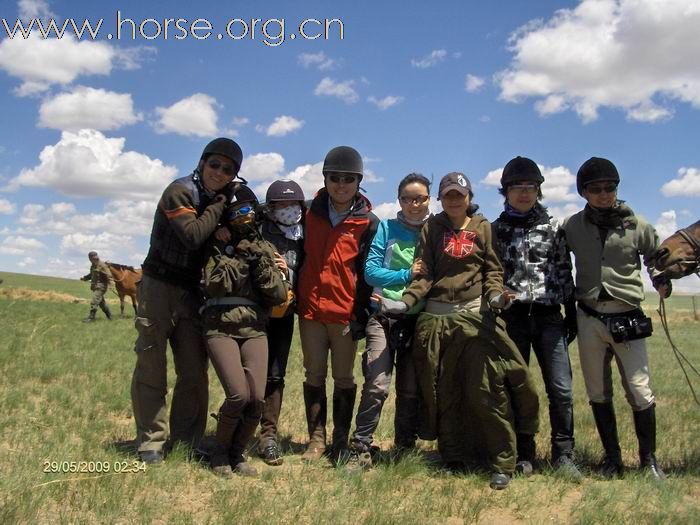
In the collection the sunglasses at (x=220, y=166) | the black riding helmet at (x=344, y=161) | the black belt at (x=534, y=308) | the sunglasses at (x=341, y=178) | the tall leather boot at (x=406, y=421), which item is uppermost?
the black riding helmet at (x=344, y=161)

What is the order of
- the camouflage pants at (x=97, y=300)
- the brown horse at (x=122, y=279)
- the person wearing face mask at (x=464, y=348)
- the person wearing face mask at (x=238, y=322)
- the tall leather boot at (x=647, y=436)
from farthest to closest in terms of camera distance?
the brown horse at (x=122, y=279) < the camouflage pants at (x=97, y=300) < the tall leather boot at (x=647, y=436) < the person wearing face mask at (x=464, y=348) < the person wearing face mask at (x=238, y=322)

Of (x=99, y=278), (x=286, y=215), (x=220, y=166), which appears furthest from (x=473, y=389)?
(x=99, y=278)

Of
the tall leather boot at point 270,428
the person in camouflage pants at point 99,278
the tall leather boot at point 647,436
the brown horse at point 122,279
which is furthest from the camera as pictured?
the brown horse at point 122,279

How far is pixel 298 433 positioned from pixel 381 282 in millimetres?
2370

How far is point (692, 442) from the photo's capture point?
20.0 feet

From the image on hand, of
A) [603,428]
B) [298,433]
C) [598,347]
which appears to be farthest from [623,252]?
[298,433]

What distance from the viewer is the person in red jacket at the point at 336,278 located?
16.4 ft

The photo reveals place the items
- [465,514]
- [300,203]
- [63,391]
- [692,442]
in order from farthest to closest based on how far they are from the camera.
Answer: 1. [63,391]
2. [692,442]
3. [300,203]
4. [465,514]

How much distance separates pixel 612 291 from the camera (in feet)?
15.5

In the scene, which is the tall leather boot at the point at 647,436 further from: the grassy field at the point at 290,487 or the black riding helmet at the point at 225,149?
the black riding helmet at the point at 225,149

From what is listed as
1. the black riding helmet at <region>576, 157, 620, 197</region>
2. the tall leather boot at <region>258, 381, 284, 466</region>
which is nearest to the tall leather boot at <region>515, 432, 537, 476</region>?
the tall leather boot at <region>258, 381, 284, 466</region>

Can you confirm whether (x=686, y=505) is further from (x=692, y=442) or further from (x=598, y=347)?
(x=692, y=442)

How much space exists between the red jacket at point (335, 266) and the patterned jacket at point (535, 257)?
1.17 meters

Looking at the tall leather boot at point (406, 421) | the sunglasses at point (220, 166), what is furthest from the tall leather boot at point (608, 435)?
the sunglasses at point (220, 166)
